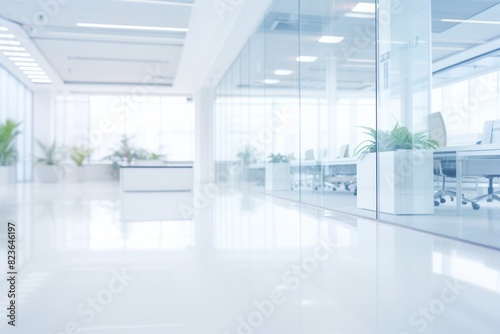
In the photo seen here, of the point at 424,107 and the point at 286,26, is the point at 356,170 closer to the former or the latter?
the point at 424,107

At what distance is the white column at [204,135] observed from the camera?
16.7m

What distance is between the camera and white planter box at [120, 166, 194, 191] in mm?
10062

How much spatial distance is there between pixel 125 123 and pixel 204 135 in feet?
16.2

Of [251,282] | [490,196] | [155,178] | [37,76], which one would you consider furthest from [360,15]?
[37,76]

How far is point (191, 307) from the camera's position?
168 centimetres

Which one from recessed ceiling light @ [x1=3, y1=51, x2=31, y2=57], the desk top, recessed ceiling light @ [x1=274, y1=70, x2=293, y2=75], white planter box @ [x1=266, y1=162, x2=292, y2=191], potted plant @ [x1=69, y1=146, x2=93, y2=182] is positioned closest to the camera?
the desk top

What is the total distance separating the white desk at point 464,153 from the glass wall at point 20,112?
13467mm

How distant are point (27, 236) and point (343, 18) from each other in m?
4.73

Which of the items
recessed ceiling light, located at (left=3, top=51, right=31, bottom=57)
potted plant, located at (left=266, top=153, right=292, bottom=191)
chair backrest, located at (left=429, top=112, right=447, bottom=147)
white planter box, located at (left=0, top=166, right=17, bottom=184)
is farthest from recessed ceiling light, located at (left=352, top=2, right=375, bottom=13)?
white planter box, located at (left=0, top=166, right=17, bottom=184)

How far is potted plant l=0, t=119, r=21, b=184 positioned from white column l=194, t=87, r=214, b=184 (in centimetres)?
627

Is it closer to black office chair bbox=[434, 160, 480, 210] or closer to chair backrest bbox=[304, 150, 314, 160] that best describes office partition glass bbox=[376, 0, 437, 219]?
black office chair bbox=[434, 160, 480, 210]

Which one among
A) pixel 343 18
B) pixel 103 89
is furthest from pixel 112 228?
pixel 103 89

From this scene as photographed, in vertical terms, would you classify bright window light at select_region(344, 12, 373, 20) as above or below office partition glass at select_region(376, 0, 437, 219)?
above

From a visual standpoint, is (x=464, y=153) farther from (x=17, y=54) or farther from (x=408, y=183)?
(x=17, y=54)
